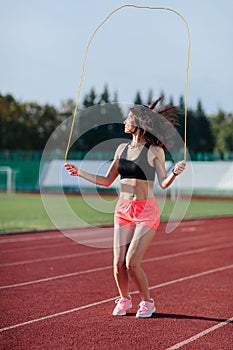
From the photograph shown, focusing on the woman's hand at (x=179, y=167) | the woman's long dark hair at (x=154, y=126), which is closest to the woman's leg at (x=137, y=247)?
the woman's hand at (x=179, y=167)

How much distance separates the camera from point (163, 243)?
14.5m

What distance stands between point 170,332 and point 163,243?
8.64 metres

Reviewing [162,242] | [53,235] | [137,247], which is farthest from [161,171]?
[53,235]

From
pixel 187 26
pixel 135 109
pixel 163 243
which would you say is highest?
pixel 187 26

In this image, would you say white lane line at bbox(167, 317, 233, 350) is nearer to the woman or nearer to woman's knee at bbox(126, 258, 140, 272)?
the woman

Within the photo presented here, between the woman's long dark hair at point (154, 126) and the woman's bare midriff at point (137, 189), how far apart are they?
43cm

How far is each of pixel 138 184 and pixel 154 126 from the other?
2.07 ft

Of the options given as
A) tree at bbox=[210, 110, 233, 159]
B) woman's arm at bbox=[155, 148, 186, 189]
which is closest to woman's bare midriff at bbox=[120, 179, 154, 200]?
woman's arm at bbox=[155, 148, 186, 189]

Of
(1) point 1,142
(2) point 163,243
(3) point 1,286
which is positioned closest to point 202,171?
(1) point 1,142

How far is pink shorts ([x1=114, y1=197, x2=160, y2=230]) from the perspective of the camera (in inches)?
247

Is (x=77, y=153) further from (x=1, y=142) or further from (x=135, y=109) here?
(x=135, y=109)

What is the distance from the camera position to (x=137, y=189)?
6270 millimetres

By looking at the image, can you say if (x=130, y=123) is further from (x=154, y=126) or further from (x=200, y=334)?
(x=200, y=334)

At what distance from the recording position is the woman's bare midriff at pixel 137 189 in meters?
6.27
